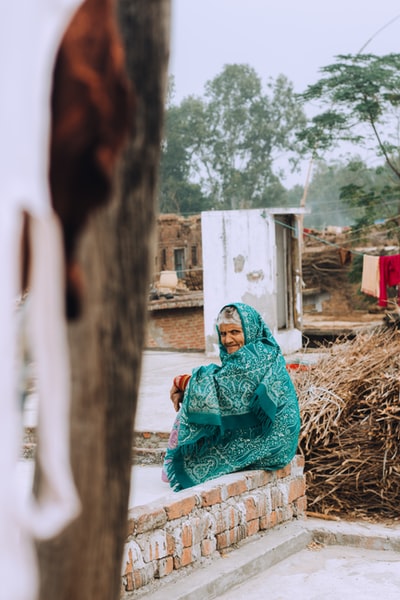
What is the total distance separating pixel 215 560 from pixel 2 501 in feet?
12.8

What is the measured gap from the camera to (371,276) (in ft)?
54.9

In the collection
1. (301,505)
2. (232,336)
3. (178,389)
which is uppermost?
(232,336)

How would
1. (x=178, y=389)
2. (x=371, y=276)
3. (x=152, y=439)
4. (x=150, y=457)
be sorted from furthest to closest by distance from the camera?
1. (x=371, y=276)
2. (x=152, y=439)
3. (x=150, y=457)
4. (x=178, y=389)

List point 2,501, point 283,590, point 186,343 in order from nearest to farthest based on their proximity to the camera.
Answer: point 2,501 < point 283,590 < point 186,343

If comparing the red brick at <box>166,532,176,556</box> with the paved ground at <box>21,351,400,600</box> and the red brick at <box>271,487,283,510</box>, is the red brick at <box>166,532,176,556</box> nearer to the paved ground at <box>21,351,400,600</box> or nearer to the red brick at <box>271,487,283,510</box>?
the paved ground at <box>21,351,400,600</box>

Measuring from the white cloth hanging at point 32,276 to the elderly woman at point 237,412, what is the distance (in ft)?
14.0

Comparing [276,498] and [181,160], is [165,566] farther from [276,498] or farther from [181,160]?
[181,160]

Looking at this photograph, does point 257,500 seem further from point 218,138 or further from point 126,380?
point 218,138

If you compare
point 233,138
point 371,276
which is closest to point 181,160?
point 233,138

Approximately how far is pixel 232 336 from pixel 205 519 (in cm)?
127

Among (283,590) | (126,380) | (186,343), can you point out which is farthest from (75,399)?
(186,343)

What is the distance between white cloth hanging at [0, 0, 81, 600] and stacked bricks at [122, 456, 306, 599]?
121 inches

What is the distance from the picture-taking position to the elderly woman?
19.3 ft

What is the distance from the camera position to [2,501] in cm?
158
